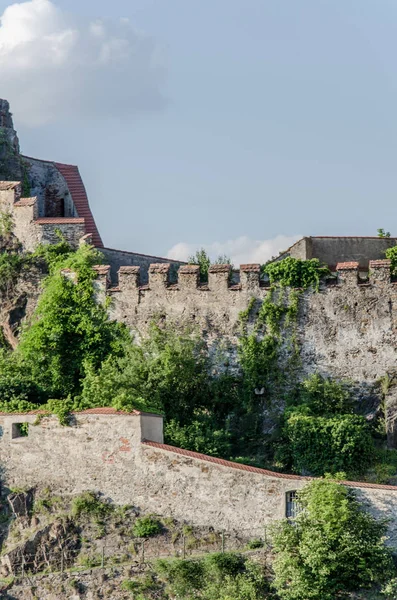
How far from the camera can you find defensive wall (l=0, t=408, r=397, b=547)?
40.7 metres

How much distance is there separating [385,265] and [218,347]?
210 inches

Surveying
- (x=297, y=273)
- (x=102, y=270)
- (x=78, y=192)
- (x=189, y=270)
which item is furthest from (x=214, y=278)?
(x=78, y=192)

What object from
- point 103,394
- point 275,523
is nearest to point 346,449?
point 275,523

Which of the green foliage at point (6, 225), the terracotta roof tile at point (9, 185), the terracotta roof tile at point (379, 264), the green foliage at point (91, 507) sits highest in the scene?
the terracotta roof tile at point (9, 185)

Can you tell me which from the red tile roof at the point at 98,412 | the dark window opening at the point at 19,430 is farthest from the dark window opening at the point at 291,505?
the dark window opening at the point at 19,430

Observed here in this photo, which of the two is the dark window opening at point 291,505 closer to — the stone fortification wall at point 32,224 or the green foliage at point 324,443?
the green foliage at point 324,443

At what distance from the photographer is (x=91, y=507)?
1665 inches

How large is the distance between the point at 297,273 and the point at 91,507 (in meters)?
9.56

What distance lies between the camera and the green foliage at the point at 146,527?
41.4 metres

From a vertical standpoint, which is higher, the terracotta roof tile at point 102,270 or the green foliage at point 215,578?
the terracotta roof tile at point 102,270

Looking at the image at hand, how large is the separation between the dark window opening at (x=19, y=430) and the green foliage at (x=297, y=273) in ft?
28.2

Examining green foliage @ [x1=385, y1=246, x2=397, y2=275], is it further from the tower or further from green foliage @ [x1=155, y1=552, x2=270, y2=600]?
the tower

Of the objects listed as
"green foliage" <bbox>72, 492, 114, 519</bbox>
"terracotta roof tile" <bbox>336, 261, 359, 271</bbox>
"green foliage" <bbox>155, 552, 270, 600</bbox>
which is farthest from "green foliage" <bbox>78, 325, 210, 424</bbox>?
"green foliage" <bbox>155, 552, 270, 600</bbox>

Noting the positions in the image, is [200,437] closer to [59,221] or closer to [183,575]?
[183,575]
